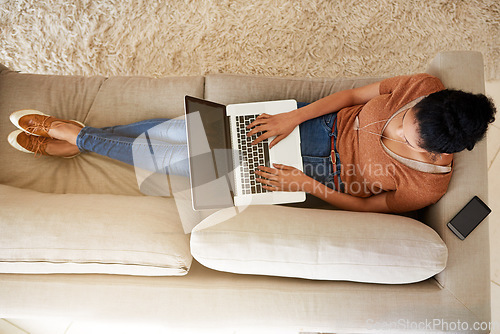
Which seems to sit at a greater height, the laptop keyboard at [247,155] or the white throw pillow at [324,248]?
the laptop keyboard at [247,155]

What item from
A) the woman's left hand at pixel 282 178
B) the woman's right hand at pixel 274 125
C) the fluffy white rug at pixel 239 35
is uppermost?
the fluffy white rug at pixel 239 35

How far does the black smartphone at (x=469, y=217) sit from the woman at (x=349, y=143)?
9 centimetres

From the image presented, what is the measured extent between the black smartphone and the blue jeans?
16.1 inches

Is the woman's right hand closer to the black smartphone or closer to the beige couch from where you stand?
the beige couch

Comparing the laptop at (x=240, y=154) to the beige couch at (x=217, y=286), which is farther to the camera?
the laptop at (x=240, y=154)

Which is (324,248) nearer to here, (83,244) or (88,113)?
(83,244)

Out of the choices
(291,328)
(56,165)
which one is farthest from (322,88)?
(56,165)

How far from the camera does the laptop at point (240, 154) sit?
1171 millimetres

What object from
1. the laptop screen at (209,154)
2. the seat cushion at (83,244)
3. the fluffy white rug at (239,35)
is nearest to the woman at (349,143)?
→ the laptop screen at (209,154)

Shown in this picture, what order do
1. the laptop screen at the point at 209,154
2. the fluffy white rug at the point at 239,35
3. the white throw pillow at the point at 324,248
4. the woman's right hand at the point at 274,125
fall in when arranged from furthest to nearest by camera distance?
the fluffy white rug at the point at 239,35 → the woman's right hand at the point at 274,125 → the laptop screen at the point at 209,154 → the white throw pillow at the point at 324,248

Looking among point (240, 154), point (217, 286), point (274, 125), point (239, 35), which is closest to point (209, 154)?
point (240, 154)

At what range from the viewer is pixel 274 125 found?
1228 millimetres

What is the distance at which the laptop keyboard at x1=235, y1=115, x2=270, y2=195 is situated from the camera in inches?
48.8

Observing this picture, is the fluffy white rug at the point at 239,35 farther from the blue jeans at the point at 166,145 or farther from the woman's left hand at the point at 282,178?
the woman's left hand at the point at 282,178
